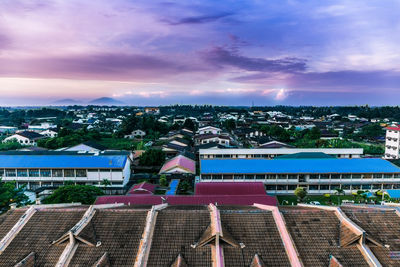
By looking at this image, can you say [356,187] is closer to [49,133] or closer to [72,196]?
[72,196]

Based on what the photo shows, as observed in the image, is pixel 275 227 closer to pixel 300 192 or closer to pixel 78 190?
pixel 300 192

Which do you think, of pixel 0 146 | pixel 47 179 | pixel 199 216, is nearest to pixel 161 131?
pixel 0 146

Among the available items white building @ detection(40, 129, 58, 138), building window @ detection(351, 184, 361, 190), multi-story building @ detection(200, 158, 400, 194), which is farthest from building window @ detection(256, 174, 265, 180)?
white building @ detection(40, 129, 58, 138)

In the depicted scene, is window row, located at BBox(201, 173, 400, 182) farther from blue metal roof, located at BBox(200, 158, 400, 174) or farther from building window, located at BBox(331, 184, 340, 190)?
building window, located at BBox(331, 184, 340, 190)

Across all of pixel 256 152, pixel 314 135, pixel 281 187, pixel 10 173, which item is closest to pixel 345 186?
pixel 281 187

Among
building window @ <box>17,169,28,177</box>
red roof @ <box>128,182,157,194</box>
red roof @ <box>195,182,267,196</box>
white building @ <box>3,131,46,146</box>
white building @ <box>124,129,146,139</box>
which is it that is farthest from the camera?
white building @ <box>124,129,146,139</box>

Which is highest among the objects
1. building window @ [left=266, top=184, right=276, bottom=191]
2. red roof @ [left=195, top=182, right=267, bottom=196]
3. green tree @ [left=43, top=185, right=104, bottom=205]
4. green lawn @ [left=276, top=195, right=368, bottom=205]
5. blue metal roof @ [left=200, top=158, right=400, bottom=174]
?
blue metal roof @ [left=200, top=158, right=400, bottom=174]
